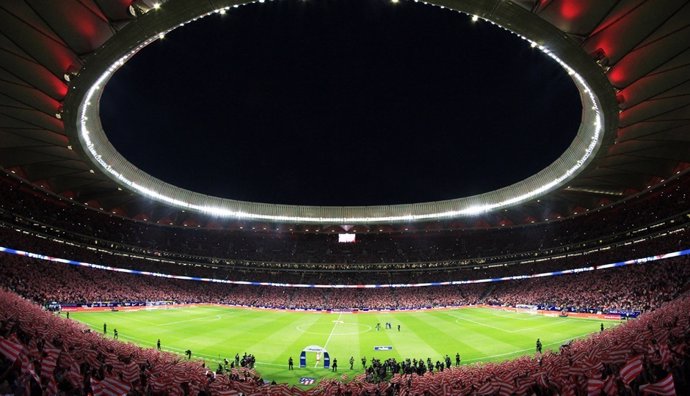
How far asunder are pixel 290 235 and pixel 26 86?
63.0 m

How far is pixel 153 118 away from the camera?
162ft

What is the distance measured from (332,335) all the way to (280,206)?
1435 inches

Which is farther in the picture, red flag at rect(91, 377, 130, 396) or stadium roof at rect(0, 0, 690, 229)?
stadium roof at rect(0, 0, 690, 229)

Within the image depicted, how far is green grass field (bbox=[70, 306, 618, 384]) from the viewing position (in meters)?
31.7

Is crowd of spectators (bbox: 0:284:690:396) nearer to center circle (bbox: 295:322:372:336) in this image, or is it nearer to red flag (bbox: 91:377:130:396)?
red flag (bbox: 91:377:130:396)

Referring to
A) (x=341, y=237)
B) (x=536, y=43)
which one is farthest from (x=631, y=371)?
(x=341, y=237)

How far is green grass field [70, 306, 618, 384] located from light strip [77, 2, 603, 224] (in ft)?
50.8

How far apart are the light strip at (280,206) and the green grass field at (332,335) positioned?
1547 cm

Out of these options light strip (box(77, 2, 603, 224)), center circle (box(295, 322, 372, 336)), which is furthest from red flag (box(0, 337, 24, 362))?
center circle (box(295, 322, 372, 336))

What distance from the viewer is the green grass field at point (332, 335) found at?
31.7 m

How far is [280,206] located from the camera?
246ft

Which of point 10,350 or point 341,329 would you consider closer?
point 10,350

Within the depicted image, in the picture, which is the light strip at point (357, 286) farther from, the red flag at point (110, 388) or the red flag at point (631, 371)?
the red flag at point (110, 388)

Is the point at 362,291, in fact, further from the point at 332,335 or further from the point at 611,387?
the point at 611,387
